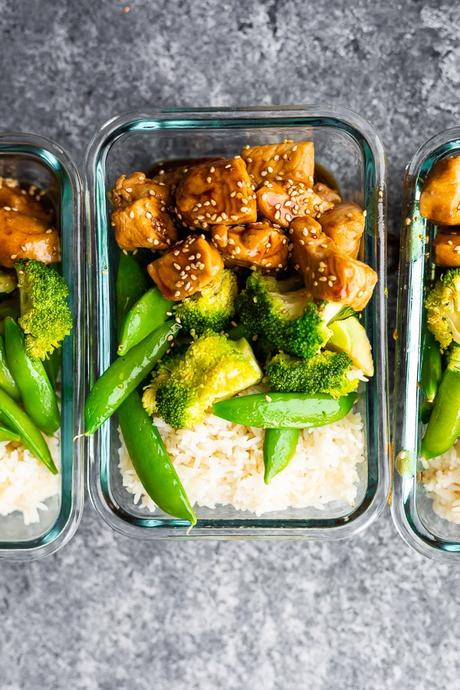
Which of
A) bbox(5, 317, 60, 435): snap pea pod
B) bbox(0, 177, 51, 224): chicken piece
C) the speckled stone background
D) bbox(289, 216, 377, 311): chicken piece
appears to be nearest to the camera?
bbox(289, 216, 377, 311): chicken piece

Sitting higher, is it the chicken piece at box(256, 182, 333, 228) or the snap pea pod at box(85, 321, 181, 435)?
the chicken piece at box(256, 182, 333, 228)

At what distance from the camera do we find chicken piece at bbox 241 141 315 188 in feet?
7.09

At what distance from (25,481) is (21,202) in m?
0.89

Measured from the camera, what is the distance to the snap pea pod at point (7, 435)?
7.24 ft

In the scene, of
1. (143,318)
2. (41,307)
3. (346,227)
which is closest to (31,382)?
(41,307)

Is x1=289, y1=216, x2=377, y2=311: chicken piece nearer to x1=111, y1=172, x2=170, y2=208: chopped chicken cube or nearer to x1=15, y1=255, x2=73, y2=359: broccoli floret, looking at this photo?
x1=111, y1=172, x2=170, y2=208: chopped chicken cube

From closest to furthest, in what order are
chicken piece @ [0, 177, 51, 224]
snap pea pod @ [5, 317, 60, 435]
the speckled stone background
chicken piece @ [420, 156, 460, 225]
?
chicken piece @ [420, 156, 460, 225]
snap pea pod @ [5, 317, 60, 435]
chicken piece @ [0, 177, 51, 224]
the speckled stone background

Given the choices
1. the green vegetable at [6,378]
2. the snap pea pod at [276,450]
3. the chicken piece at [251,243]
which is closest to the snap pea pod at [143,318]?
A: the chicken piece at [251,243]

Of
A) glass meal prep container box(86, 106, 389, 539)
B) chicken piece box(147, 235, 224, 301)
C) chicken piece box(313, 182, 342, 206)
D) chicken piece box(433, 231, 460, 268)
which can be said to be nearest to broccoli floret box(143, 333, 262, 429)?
chicken piece box(147, 235, 224, 301)

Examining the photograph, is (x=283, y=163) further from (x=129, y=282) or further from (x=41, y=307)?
(x=41, y=307)

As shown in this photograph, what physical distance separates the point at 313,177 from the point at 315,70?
0.43 m

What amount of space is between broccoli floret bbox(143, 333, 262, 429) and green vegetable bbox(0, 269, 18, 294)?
0.56 meters

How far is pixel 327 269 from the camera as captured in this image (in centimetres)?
198

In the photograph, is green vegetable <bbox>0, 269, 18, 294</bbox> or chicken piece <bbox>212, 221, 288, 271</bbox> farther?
green vegetable <bbox>0, 269, 18, 294</bbox>
